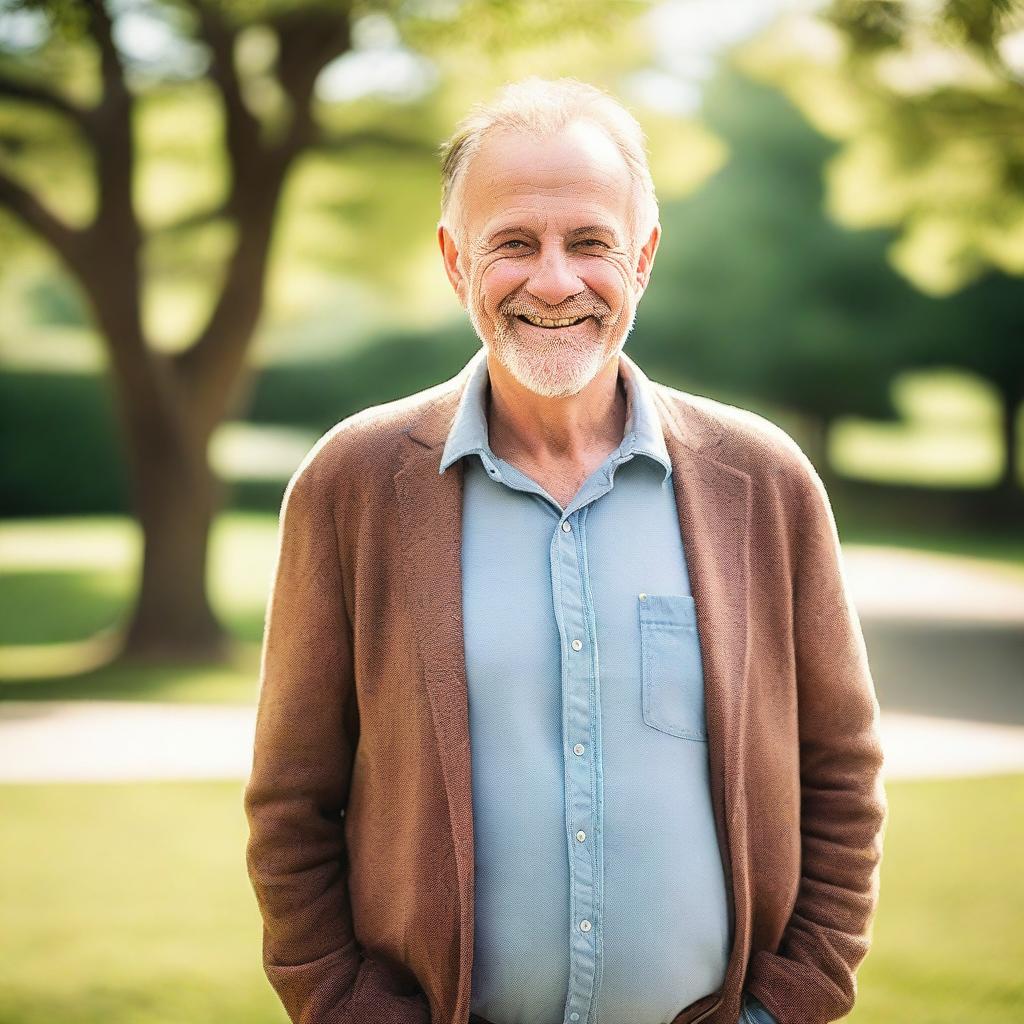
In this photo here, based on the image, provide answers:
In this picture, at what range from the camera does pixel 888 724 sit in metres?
9.14

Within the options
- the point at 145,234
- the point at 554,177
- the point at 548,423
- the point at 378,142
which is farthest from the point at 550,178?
the point at 378,142

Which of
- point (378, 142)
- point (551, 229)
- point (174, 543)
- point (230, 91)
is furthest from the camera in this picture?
point (378, 142)

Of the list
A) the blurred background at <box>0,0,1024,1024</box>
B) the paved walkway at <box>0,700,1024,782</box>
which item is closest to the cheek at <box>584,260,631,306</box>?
the blurred background at <box>0,0,1024,1024</box>

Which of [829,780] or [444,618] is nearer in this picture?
[444,618]

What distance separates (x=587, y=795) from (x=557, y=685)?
0.18 meters

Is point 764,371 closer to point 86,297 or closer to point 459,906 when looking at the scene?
point 86,297

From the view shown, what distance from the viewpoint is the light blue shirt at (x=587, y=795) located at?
218 cm

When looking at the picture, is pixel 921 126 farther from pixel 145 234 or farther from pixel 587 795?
pixel 587 795

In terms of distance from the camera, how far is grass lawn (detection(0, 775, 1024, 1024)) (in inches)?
179

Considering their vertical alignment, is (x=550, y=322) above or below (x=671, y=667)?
above

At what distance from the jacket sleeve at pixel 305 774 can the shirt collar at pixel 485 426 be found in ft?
0.80

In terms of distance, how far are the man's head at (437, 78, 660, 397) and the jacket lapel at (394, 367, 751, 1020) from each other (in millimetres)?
225

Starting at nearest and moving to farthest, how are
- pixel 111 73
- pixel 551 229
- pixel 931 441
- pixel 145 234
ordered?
pixel 551 229 → pixel 111 73 → pixel 145 234 → pixel 931 441

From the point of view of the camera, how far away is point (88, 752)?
8.25 m
